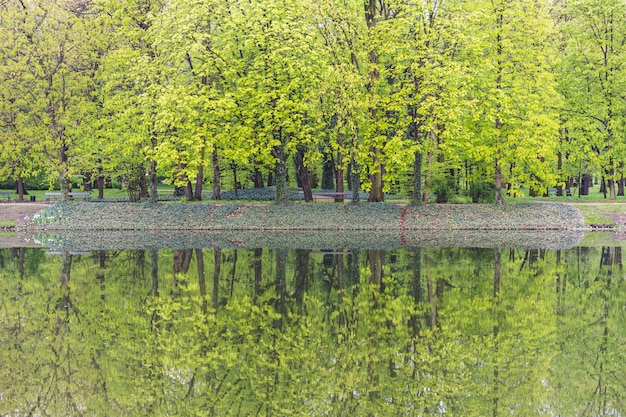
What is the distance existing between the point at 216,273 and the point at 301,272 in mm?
2886

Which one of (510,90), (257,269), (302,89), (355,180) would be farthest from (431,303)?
(510,90)

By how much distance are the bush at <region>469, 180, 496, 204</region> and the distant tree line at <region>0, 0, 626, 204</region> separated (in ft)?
0.44

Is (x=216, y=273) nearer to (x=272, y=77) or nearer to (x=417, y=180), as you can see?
(x=272, y=77)

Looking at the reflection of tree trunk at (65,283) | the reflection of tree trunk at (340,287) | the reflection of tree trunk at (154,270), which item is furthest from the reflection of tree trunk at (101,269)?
the reflection of tree trunk at (340,287)

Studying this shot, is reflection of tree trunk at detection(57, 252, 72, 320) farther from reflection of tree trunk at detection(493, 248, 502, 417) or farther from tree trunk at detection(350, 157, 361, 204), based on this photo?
tree trunk at detection(350, 157, 361, 204)

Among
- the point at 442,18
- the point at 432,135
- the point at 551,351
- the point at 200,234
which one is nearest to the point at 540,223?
the point at 432,135

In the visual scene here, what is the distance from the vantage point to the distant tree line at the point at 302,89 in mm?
39750

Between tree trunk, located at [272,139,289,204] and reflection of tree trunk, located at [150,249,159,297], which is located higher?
tree trunk, located at [272,139,289,204]

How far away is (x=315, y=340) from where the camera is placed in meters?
14.2

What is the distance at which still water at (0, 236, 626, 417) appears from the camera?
435 inches

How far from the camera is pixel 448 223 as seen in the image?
39.2 m

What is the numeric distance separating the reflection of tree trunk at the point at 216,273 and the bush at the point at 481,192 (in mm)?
21225

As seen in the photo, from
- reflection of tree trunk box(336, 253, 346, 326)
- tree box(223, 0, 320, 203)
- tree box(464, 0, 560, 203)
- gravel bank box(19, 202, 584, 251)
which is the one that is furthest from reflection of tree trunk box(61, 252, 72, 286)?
tree box(464, 0, 560, 203)

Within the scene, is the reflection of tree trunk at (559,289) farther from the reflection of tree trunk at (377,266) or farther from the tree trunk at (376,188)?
the tree trunk at (376,188)
